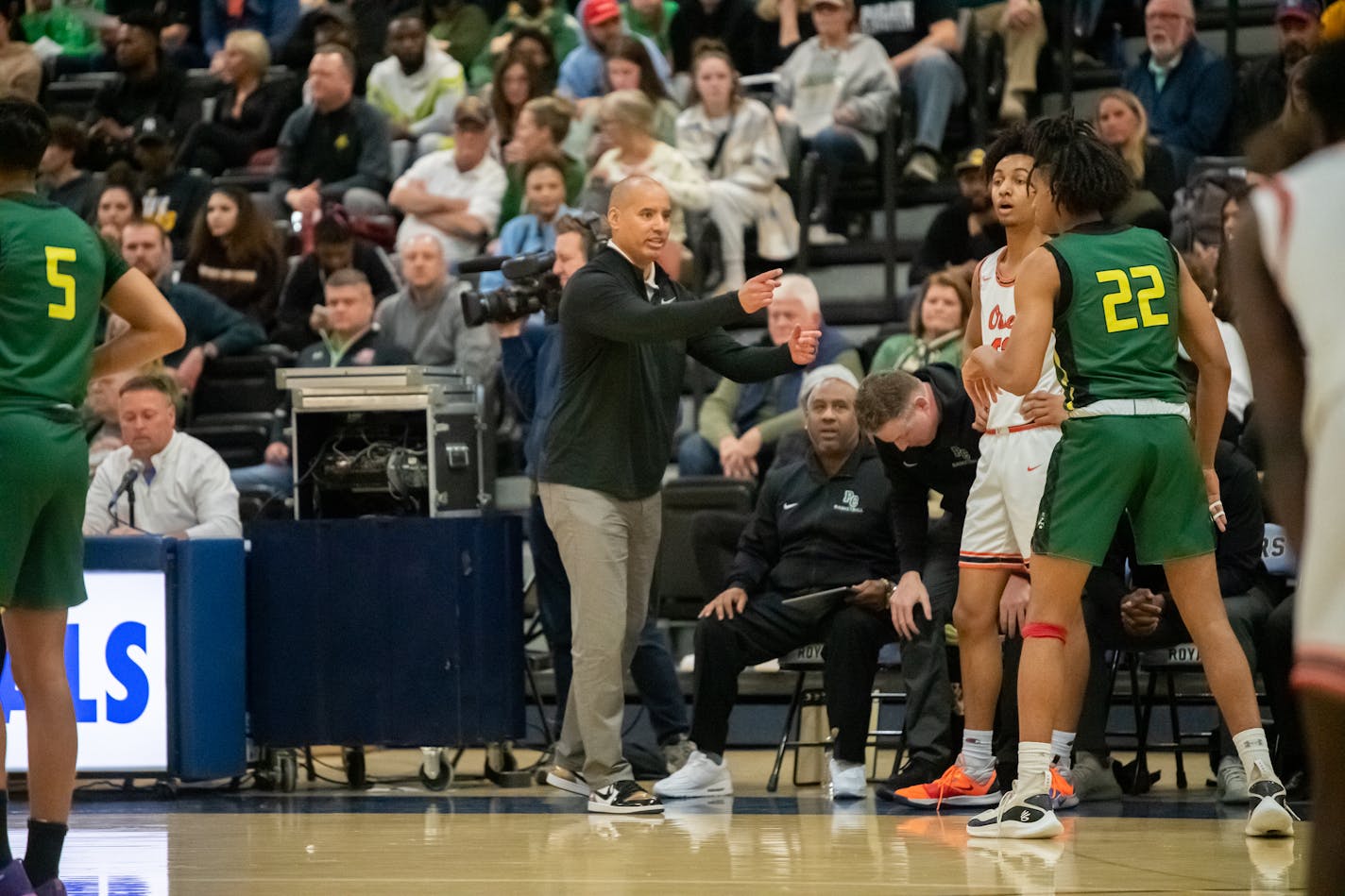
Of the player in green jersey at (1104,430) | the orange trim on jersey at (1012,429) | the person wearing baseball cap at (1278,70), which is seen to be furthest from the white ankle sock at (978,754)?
the person wearing baseball cap at (1278,70)

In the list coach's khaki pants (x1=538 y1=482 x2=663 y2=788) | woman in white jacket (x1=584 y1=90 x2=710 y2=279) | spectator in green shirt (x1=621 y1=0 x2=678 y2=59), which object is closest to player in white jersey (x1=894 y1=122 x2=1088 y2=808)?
coach's khaki pants (x1=538 y1=482 x2=663 y2=788)

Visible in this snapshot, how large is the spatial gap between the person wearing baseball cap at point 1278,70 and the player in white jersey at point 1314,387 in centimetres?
678

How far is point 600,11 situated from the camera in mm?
11062

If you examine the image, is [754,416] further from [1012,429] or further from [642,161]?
[1012,429]

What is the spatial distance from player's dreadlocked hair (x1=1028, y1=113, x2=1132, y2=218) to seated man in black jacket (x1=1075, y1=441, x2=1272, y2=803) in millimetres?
1457

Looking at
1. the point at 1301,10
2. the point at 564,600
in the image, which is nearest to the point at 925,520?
the point at 564,600

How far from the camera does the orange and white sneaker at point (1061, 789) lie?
566 cm

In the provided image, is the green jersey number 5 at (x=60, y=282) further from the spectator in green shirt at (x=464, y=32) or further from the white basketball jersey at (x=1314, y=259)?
the spectator in green shirt at (x=464, y=32)

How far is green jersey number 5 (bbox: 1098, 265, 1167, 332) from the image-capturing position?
5141 mm

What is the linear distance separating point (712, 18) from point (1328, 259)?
31.7ft

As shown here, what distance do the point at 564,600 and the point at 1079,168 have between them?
2787 mm

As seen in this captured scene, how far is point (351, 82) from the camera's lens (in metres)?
11.6

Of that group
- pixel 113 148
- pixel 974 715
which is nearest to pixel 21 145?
pixel 974 715

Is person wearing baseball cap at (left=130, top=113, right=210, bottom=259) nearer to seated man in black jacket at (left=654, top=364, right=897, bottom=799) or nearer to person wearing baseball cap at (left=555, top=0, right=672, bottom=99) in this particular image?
person wearing baseball cap at (left=555, top=0, right=672, bottom=99)
